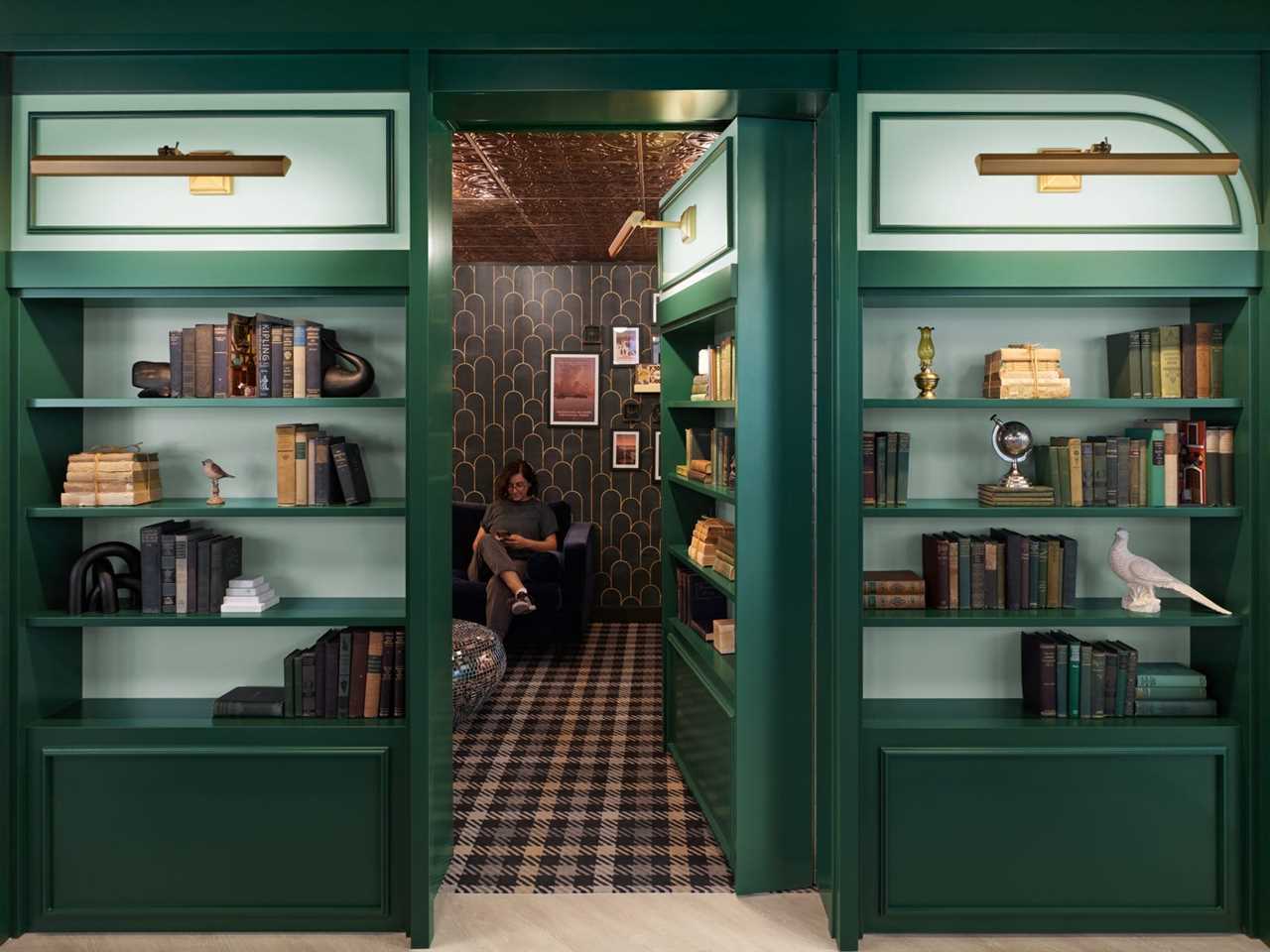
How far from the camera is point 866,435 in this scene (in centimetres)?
323

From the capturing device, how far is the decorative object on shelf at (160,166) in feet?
9.06

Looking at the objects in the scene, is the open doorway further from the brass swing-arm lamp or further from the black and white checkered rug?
the brass swing-arm lamp

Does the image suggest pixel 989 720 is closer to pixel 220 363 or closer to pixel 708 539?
pixel 708 539

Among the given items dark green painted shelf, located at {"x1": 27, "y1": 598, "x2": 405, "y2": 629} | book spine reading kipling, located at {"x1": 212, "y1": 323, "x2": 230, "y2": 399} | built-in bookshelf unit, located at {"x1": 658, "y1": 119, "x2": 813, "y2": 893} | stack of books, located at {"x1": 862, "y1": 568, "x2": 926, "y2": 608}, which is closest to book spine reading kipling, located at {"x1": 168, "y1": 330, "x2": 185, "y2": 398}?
book spine reading kipling, located at {"x1": 212, "y1": 323, "x2": 230, "y2": 399}

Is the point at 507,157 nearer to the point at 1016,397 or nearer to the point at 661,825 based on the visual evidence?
the point at 1016,397

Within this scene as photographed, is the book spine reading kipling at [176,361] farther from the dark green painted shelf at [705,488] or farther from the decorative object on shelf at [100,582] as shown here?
the dark green painted shelf at [705,488]

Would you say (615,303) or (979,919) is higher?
(615,303)

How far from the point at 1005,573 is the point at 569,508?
502 cm

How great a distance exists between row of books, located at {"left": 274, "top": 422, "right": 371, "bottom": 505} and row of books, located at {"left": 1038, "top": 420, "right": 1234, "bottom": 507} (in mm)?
2345

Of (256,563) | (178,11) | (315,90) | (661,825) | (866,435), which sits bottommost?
(661,825)

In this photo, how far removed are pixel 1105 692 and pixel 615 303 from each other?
5.76 m

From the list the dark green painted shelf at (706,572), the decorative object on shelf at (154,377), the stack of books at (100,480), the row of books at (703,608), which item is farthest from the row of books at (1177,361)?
the stack of books at (100,480)

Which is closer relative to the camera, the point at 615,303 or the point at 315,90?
the point at 315,90

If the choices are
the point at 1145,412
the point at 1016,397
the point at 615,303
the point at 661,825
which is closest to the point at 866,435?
the point at 1016,397
